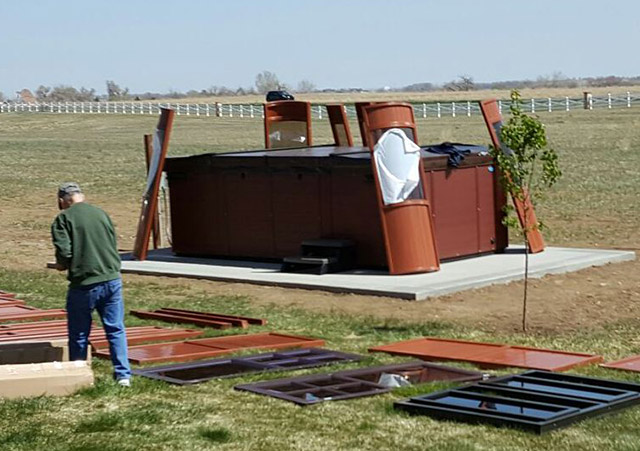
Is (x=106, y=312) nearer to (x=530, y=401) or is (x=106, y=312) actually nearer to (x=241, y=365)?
(x=241, y=365)

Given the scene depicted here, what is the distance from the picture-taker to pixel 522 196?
1412 centimetres

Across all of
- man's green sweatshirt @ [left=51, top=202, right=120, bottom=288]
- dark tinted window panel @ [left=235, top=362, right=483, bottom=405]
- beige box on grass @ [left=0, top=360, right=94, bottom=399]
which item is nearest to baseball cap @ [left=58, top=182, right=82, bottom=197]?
man's green sweatshirt @ [left=51, top=202, right=120, bottom=288]

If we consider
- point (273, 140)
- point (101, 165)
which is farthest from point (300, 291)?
point (101, 165)

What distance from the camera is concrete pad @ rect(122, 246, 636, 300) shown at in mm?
17047

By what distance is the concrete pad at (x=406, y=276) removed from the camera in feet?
55.9

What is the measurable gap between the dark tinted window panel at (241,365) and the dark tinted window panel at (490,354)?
26.8 inches

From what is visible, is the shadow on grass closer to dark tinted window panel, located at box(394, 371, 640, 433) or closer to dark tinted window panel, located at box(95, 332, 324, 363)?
dark tinted window panel, located at box(394, 371, 640, 433)

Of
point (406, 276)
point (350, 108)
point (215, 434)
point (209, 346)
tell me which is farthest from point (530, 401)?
point (350, 108)

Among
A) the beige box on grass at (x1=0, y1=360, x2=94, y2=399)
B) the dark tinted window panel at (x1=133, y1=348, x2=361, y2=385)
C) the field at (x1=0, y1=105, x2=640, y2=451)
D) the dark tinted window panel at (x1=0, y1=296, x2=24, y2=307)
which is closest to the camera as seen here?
the field at (x1=0, y1=105, x2=640, y2=451)

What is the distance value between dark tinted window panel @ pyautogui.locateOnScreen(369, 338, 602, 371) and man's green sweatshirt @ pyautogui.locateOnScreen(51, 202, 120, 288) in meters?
3.33

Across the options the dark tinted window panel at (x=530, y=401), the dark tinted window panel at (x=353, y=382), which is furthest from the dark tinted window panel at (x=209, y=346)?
the dark tinted window panel at (x=530, y=401)

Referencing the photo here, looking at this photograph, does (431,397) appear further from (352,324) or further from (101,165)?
(101,165)

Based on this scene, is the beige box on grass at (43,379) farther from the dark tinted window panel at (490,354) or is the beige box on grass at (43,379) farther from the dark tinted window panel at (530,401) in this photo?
the dark tinted window panel at (490,354)

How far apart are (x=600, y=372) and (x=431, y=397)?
2218 mm
